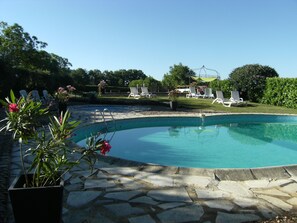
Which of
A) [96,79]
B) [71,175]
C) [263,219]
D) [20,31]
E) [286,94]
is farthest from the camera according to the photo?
[96,79]

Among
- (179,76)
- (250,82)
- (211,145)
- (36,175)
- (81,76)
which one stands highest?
(179,76)

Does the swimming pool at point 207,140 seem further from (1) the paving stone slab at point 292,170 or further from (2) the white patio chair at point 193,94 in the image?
(2) the white patio chair at point 193,94

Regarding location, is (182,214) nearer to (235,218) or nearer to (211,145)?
(235,218)

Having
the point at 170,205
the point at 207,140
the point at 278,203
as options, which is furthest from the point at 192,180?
the point at 207,140

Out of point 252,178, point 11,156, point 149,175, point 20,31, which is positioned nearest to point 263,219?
point 252,178

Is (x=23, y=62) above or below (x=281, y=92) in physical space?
above

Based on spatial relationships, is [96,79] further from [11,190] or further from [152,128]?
[11,190]

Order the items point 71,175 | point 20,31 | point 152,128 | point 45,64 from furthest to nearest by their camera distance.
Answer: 1. point 45,64
2. point 20,31
3. point 152,128
4. point 71,175

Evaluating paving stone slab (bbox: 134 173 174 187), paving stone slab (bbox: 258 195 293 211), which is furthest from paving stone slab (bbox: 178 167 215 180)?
paving stone slab (bbox: 258 195 293 211)

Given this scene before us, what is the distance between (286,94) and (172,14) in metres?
8.46

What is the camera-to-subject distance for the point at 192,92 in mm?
22766

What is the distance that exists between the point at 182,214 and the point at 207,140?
19.3 feet

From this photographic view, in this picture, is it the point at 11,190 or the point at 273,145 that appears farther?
the point at 273,145

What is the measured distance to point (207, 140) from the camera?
8594mm
